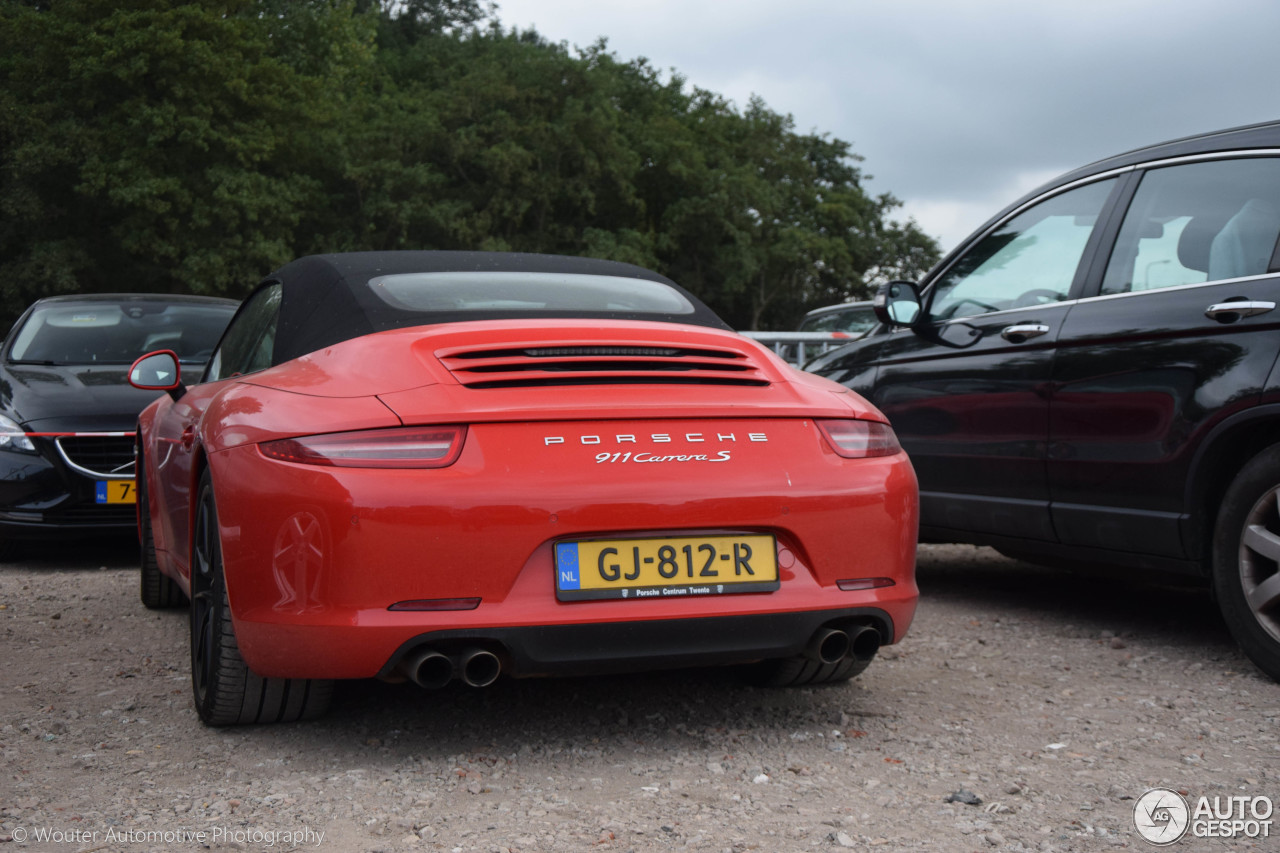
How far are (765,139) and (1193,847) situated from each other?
5025 centimetres

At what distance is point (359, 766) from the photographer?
330 centimetres

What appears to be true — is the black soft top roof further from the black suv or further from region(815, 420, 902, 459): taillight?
the black suv

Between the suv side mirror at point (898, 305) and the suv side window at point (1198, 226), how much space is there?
1.03m

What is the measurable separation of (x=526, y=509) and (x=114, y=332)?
621 centimetres

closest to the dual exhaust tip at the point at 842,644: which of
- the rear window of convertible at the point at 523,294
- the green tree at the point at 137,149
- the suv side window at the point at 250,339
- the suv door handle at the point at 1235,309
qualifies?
the rear window of convertible at the point at 523,294

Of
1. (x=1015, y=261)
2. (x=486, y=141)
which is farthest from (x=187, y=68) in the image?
(x=1015, y=261)

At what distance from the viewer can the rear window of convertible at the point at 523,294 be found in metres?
3.78

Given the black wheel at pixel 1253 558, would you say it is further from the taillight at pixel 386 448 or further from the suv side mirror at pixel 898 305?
the taillight at pixel 386 448

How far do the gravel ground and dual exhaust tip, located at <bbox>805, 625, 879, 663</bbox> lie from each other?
0.25 m

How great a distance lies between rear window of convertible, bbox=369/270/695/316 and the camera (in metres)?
3.78

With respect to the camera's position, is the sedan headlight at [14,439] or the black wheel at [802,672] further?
the sedan headlight at [14,439]

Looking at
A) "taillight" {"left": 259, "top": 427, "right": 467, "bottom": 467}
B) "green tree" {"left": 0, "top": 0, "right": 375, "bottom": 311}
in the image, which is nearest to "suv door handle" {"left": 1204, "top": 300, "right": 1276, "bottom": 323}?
"taillight" {"left": 259, "top": 427, "right": 467, "bottom": 467}

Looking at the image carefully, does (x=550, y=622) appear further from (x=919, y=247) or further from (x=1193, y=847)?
(x=919, y=247)

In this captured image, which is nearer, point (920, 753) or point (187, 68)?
point (920, 753)
